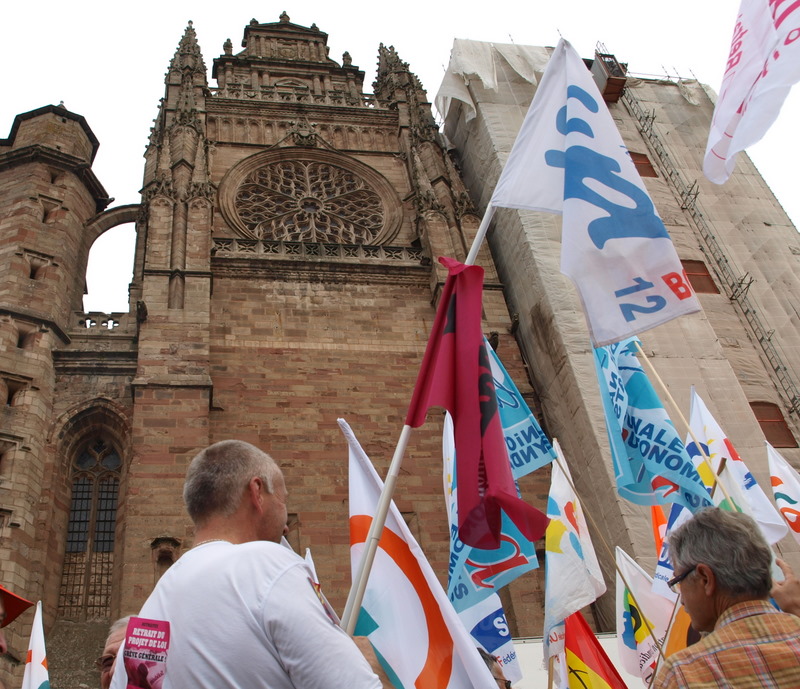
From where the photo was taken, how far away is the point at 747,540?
230cm

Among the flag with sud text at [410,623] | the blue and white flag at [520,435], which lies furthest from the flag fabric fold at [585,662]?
the flag with sud text at [410,623]

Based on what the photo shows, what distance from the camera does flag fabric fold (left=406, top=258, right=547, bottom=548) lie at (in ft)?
10.6

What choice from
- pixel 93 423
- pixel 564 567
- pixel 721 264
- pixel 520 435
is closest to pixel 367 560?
pixel 564 567

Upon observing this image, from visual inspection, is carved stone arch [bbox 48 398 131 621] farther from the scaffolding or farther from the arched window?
the scaffolding

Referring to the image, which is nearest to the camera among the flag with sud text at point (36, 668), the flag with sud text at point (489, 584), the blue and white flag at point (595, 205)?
the blue and white flag at point (595, 205)

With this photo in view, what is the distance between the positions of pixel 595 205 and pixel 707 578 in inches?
105

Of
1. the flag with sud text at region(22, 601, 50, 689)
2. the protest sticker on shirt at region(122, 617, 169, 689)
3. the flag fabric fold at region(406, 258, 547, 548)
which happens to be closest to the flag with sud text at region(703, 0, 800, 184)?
the flag fabric fold at region(406, 258, 547, 548)

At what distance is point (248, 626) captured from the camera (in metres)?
1.74

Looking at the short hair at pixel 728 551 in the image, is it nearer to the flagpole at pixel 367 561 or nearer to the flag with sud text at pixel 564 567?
the flagpole at pixel 367 561

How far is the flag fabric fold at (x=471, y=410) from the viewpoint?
3242 mm

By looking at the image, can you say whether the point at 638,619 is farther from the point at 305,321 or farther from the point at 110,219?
the point at 110,219

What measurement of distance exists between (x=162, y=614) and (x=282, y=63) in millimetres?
27235

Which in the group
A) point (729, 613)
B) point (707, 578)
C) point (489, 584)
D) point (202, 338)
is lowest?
point (729, 613)

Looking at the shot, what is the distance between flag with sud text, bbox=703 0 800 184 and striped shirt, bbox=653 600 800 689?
10.2 ft
